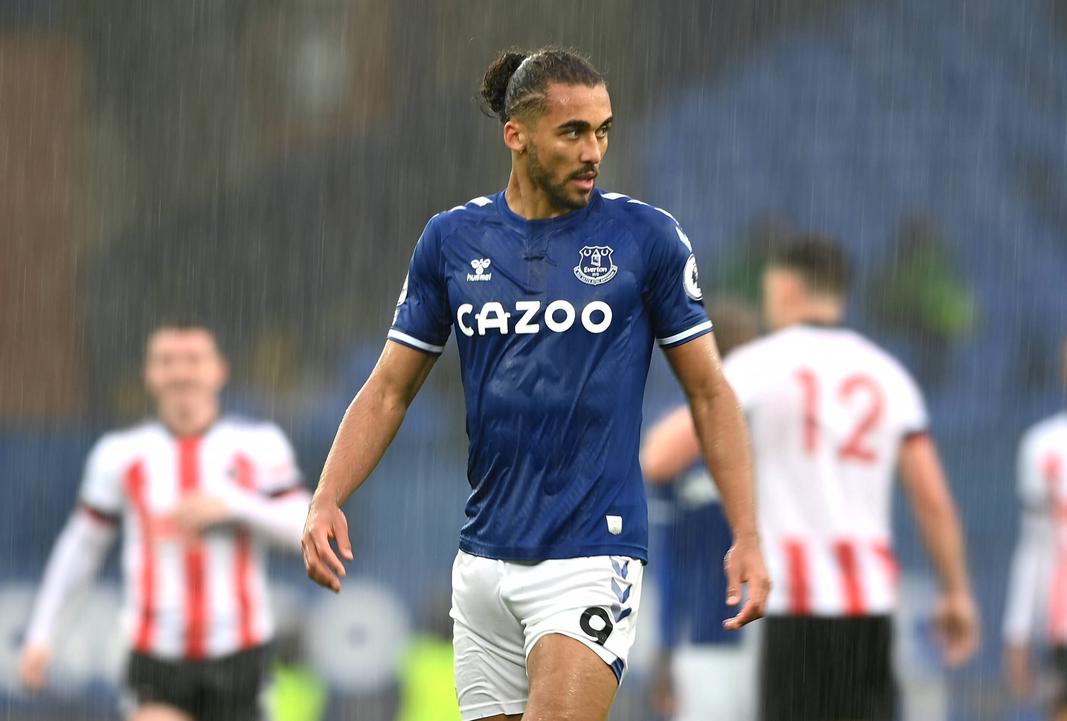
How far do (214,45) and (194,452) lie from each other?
16.0m

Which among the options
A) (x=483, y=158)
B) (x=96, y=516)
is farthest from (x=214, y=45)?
(x=96, y=516)

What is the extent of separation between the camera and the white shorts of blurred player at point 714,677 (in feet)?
21.1

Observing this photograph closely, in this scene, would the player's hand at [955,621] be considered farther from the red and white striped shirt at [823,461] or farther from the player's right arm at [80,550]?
the player's right arm at [80,550]

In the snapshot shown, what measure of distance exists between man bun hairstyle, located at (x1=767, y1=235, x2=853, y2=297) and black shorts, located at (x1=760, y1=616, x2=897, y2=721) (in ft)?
3.73

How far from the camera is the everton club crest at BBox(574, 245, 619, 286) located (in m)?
3.78

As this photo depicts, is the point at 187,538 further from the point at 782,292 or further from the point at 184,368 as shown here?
the point at 782,292

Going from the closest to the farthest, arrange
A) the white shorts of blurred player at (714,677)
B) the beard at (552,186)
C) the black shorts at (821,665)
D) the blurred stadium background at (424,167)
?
1. the beard at (552,186)
2. the black shorts at (821,665)
3. the white shorts of blurred player at (714,677)
4. the blurred stadium background at (424,167)

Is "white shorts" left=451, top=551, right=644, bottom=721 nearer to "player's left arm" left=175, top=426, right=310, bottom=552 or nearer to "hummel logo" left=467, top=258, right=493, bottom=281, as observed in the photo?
"hummel logo" left=467, top=258, right=493, bottom=281

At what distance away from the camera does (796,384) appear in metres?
6.17

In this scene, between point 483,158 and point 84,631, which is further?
point 483,158

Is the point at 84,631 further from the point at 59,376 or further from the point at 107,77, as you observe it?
the point at 107,77

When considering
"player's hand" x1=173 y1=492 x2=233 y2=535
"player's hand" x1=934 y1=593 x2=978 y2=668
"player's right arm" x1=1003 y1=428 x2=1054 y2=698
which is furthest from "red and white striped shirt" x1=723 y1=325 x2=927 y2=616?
"player's hand" x1=173 y1=492 x2=233 y2=535

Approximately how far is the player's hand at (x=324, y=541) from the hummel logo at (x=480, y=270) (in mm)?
563

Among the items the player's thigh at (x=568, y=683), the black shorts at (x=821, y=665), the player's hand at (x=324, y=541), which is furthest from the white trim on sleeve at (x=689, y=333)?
the black shorts at (x=821, y=665)
